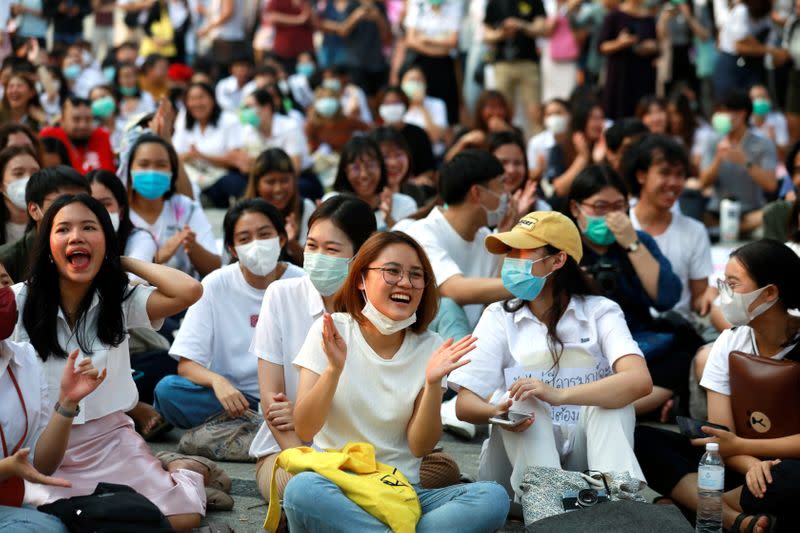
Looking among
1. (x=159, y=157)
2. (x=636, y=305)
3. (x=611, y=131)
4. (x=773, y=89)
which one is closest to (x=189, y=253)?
(x=159, y=157)

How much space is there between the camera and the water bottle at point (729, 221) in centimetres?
977

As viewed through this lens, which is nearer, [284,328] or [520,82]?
[284,328]

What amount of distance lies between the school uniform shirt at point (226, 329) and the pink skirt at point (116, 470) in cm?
98

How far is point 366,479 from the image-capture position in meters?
3.97

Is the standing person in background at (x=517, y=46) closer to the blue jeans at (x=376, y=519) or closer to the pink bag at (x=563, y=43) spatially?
the pink bag at (x=563, y=43)

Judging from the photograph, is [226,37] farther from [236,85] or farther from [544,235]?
[544,235]

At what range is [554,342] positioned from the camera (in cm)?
465

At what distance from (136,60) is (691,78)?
6.00m

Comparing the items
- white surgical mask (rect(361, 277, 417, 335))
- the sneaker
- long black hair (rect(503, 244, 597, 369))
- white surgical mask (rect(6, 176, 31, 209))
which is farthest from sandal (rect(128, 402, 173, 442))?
long black hair (rect(503, 244, 597, 369))

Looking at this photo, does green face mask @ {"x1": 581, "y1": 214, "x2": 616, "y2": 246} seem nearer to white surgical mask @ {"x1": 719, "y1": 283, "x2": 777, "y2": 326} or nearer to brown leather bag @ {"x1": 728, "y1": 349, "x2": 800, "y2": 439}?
white surgical mask @ {"x1": 719, "y1": 283, "x2": 777, "y2": 326}

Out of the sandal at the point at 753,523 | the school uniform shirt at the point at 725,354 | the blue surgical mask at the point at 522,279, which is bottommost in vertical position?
the sandal at the point at 753,523

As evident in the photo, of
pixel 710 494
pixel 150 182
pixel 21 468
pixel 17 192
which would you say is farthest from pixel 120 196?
pixel 710 494

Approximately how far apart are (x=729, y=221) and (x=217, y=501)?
245 inches

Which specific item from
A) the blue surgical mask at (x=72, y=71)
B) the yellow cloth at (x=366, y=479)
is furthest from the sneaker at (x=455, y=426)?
the blue surgical mask at (x=72, y=71)
